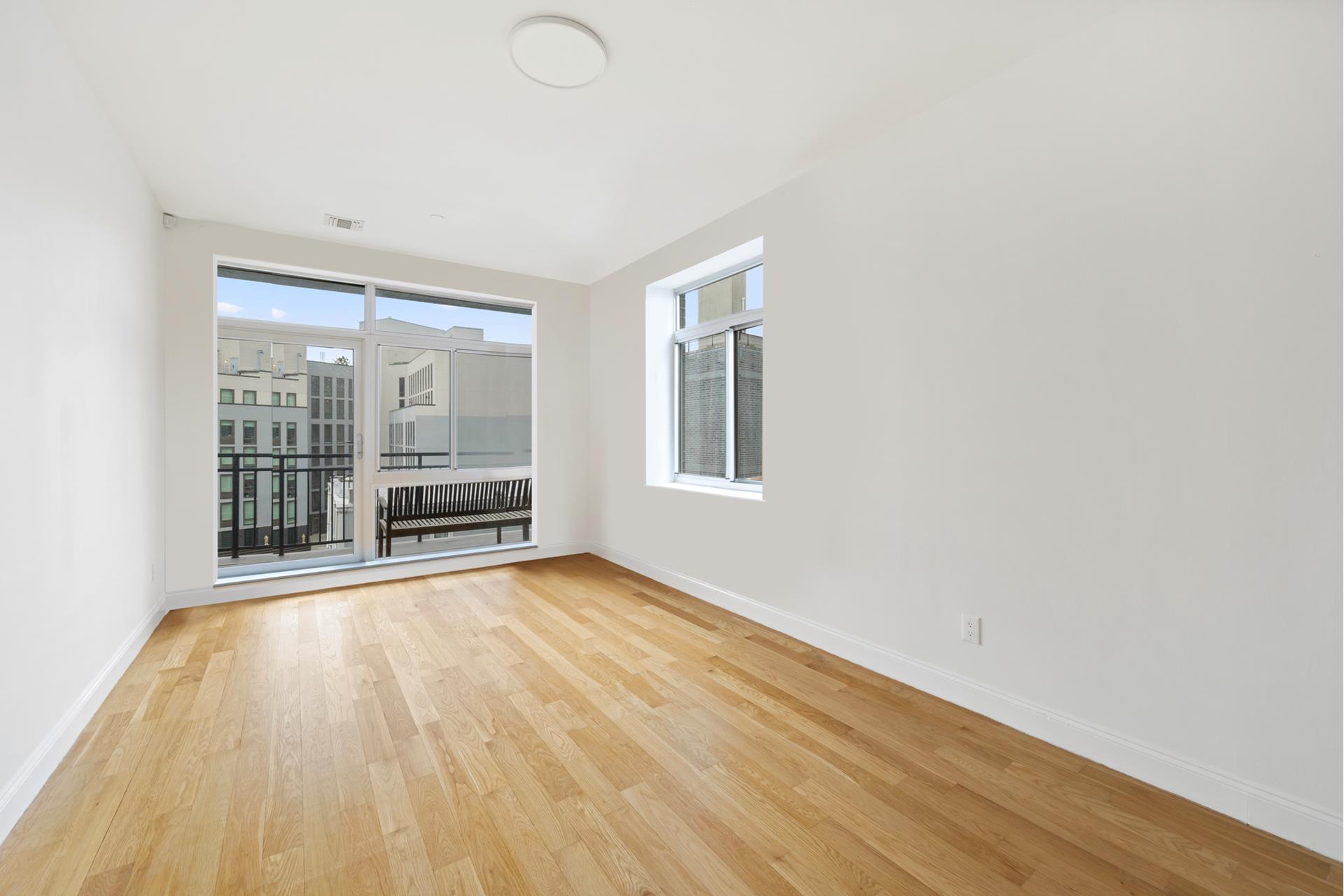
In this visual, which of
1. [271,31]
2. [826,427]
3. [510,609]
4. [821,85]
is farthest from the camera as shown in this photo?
[510,609]

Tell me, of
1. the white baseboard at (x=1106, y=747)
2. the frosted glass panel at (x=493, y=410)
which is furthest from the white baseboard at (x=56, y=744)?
the white baseboard at (x=1106, y=747)

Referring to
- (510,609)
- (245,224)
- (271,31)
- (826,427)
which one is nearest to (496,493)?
(510,609)

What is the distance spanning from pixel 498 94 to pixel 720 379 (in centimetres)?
229

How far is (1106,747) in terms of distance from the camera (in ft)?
6.35

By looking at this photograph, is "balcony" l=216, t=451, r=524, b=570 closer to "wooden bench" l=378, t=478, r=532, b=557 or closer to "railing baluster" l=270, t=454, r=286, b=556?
"railing baluster" l=270, t=454, r=286, b=556

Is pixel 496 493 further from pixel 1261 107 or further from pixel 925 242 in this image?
pixel 1261 107

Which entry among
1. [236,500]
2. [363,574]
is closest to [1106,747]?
[363,574]

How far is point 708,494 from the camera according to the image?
3855 millimetres

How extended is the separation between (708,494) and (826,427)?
114cm

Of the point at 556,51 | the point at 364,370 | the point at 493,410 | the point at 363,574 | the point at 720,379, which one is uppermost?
the point at 556,51

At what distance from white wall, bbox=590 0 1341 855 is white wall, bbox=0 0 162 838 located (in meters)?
3.08

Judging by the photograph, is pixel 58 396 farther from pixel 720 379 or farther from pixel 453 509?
pixel 720 379

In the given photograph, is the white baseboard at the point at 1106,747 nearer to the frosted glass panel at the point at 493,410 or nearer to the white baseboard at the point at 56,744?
the white baseboard at the point at 56,744

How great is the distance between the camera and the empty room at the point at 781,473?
1.57m
